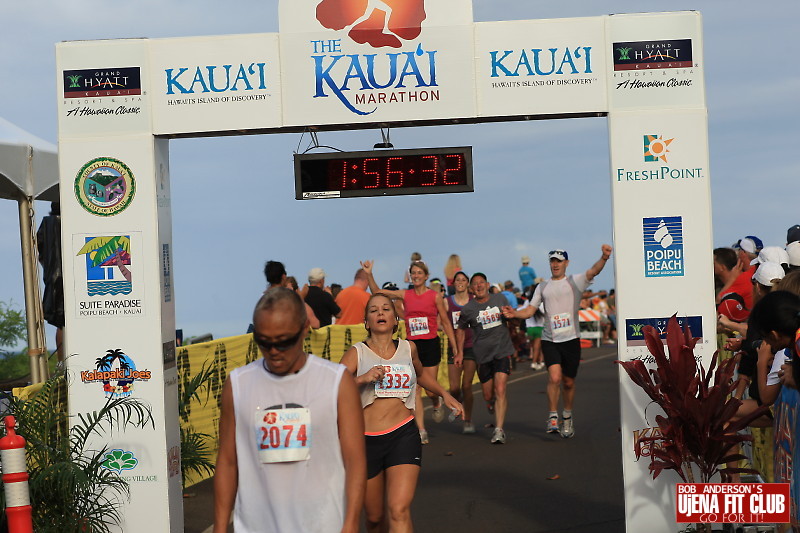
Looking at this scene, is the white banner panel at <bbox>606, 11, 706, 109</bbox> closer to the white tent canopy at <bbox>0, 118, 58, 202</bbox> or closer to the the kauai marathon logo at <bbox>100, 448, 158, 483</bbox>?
the the kauai marathon logo at <bbox>100, 448, 158, 483</bbox>

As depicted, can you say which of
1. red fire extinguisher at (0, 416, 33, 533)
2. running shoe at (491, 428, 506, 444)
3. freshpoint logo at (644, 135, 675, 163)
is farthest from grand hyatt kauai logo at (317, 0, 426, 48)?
running shoe at (491, 428, 506, 444)

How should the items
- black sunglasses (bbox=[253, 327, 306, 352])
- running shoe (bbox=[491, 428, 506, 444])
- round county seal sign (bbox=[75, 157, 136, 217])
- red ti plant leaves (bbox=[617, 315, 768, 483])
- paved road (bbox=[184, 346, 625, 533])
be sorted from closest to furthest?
1. black sunglasses (bbox=[253, 327, 306, 352])
2. red ti plant leaves (bbox=[617, 315, 768, 483])
3. round county seal sign (bbox=[75, 157, 136, 217])
4. paved road (bbox=[184, 346, 625, 533])
5. running shoe (bbox=[491, 428, 506, 444])

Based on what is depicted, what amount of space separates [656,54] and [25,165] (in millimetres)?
6571

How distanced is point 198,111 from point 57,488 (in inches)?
123

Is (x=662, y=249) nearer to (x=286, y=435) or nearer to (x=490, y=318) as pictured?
(x=286, y=435)

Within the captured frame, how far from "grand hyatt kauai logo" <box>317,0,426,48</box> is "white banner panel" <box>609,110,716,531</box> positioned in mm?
1753

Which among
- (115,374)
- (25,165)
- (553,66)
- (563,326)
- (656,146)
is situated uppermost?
(553,66)

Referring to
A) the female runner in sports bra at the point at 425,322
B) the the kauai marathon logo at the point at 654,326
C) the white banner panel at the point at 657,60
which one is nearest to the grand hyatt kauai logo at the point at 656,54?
the white banner panel at the point at 657,60

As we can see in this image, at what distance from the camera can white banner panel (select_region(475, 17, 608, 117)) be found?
9219 millimetres

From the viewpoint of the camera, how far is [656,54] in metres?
9.19

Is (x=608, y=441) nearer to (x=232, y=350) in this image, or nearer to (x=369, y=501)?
(x=232, y=350)

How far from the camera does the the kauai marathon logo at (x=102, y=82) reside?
949 cm

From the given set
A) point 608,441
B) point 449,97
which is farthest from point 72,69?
point 608,441

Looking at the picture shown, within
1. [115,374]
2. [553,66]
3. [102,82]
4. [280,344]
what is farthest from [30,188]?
[280,344]
